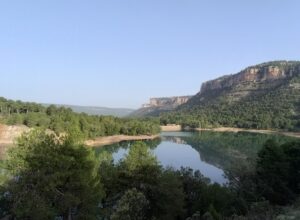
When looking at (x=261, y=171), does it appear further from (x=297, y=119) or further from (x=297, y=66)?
(x=297, y=66)

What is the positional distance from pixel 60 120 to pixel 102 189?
71.7m

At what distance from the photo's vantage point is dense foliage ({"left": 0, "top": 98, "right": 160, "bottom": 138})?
305 ft

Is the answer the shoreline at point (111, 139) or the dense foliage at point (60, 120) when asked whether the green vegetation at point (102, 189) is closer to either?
the dense foliage at point (60, 120)

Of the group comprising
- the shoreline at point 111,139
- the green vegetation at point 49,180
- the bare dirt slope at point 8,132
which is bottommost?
the shoreline at point 111,139

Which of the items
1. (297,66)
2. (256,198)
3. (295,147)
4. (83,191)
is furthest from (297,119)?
(83,191)

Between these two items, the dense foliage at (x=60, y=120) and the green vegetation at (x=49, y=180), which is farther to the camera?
the dense foliage at (x=60, y=120)

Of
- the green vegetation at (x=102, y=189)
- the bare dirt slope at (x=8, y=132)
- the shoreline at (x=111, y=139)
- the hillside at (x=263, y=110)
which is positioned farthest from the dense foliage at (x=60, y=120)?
the green vegetation at (x=102, y=189)

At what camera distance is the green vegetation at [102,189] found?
1909 centimetres

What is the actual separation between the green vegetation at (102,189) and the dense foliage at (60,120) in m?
60.2

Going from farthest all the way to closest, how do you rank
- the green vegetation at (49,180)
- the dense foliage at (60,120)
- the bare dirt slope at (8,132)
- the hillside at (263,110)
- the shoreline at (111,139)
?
the hillside at (263,110), the shoreline at (111,139), the dense foliage at (60,120), the bare dirt slope at (8,132), the green vegetation at (49,180)

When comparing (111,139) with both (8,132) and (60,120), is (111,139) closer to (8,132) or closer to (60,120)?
(60,120)

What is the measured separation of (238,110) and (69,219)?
157667 mm

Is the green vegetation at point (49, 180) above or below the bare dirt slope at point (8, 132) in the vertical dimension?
above

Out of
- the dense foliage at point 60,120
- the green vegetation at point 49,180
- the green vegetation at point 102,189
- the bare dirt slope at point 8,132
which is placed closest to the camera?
the green vegetation at point 102,189
